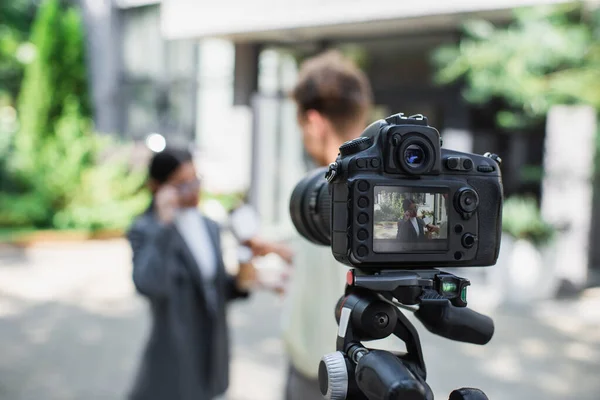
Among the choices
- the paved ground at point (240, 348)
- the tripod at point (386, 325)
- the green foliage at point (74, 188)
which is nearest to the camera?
the tripod at point (386, 325)

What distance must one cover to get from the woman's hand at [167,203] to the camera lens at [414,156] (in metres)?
1.59

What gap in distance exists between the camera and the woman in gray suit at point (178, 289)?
101 inches

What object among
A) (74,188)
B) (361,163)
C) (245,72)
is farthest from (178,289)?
(74,188)

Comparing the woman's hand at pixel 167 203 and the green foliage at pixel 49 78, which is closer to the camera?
the woman's hand at pixel 167 203

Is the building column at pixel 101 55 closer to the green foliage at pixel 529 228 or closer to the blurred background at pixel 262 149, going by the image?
the blurred background at pixel 262 149

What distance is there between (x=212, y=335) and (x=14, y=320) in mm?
4195

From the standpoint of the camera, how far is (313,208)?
55.3 inches

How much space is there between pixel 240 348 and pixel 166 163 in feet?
10.0

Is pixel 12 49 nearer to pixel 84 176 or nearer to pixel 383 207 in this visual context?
pixel 84 176

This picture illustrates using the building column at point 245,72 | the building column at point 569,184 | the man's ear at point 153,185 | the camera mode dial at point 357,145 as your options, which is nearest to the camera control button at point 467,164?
the camera mode dial at point 357,145

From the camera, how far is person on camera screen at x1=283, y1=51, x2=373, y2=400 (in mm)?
1940

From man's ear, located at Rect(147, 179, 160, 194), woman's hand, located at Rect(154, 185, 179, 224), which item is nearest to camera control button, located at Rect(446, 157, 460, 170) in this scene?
woman's hand, located at Rect(154, 185, 179, 224)

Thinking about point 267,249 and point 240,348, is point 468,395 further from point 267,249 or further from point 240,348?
point 240,348

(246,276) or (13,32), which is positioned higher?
(13,32)
